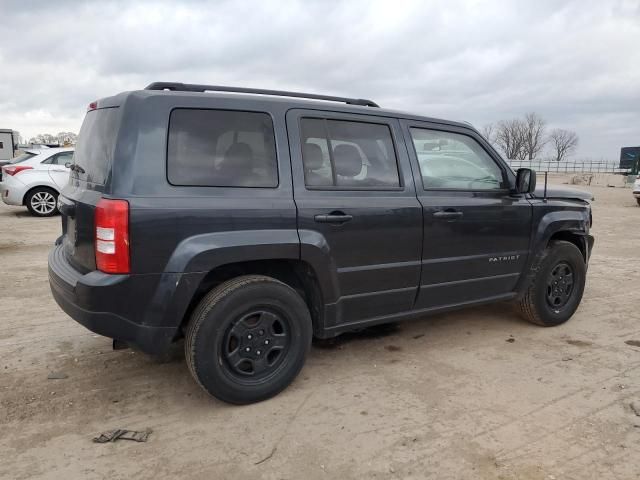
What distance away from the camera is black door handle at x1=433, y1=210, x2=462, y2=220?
3.62 meters

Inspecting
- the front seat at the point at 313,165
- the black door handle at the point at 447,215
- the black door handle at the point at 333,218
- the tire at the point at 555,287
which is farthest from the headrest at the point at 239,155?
the tire at the point at 555,287

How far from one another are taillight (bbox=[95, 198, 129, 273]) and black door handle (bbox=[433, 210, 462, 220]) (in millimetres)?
2125

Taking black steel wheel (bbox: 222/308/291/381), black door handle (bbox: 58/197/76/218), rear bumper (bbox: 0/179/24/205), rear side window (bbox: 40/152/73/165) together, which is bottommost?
black steel wheel (bbox: 222/308/291/381)

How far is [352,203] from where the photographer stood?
129 inches

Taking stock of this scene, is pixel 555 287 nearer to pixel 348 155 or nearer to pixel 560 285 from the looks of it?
pixel 560 285

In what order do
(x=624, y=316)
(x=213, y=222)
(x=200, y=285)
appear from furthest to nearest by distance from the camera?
(x=624, y=316) < (x=200, y=285) < (x=213, y=222)

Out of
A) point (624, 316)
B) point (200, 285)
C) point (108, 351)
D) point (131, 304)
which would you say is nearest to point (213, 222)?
point (200, 285)

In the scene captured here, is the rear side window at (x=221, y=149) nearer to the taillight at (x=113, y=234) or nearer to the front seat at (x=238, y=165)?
the front seat at (x=238, y=165)

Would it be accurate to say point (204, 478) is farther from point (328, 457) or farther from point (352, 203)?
point (352, 203)

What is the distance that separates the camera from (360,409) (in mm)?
3049

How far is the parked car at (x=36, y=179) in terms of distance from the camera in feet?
35.8

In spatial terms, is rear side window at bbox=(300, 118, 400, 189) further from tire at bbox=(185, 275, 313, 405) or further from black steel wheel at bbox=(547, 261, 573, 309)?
black steel wheel at bbox=(547, 261, 573, 309)

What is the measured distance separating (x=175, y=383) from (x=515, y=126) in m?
85.9

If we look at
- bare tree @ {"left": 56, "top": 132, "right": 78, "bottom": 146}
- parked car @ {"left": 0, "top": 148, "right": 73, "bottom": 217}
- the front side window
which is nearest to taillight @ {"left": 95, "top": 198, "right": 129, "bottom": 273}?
the front side window
